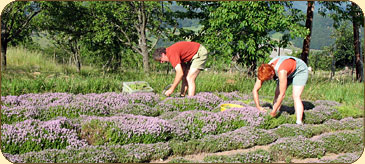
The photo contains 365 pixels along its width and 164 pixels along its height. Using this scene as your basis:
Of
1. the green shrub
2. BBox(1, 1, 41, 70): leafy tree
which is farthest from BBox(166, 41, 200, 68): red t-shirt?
BBox(1, 1, 41, 70): leafy tree

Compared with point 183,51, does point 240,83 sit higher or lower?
lower

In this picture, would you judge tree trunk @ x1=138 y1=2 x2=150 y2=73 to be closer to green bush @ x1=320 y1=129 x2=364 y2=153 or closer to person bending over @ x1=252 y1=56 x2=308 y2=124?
person bending over @ x1=252 y1=56 x2=308 y2=124

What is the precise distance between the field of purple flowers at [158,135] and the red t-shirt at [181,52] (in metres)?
1.05

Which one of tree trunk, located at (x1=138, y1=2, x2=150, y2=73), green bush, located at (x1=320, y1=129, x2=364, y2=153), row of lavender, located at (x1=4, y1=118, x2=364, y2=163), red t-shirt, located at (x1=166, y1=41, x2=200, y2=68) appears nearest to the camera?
row of lavender, located at (x1=4, y1=118, x2=364, y2=163)

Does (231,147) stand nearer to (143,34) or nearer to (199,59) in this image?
(199,59)

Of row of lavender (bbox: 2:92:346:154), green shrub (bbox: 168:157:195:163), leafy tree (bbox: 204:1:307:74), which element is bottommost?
green shrub (bbox: 168:157:195:163)

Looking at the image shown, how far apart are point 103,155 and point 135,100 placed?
320cm

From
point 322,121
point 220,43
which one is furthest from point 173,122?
point 220,43

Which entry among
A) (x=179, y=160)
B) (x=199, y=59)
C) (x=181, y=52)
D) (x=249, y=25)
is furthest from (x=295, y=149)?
(x=249, y=25)

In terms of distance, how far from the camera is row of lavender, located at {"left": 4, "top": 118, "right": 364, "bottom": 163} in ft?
14.7

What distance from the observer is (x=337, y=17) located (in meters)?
14.2

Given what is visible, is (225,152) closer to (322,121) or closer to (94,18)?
(322,121)

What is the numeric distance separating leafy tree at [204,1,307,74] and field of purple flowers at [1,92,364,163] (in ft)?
15.0

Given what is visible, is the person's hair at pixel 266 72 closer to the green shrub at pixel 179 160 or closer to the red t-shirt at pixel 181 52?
the red t-shirt at pixel 181 52
